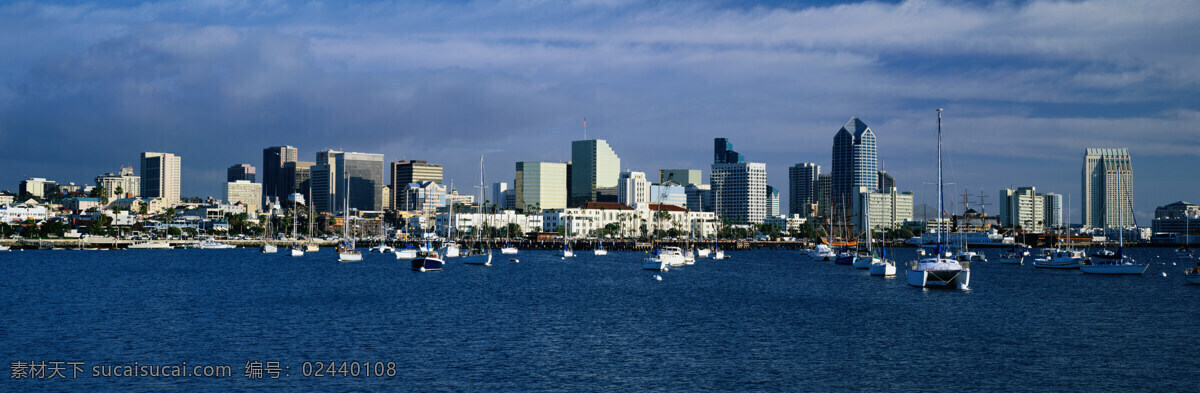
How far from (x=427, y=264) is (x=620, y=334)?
70.4 meters

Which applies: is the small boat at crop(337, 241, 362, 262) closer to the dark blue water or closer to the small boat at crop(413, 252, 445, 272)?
the small boat at crop(413, 252, 445, 272)

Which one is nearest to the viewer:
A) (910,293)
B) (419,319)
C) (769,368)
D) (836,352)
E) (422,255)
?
(769,368)

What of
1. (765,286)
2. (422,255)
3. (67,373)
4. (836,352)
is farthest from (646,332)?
(422,255)

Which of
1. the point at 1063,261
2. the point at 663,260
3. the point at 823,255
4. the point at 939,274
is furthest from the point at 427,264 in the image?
the point at 1063,261

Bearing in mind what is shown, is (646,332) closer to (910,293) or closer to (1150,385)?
(1150,385)

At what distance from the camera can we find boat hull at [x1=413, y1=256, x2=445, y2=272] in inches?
4727

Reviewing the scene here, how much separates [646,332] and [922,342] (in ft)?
49.8

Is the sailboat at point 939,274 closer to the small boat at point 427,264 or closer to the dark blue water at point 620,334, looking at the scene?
the dark blue water at point 620,334

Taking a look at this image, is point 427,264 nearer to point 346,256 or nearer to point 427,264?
point 427,264

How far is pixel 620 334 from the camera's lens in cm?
5369

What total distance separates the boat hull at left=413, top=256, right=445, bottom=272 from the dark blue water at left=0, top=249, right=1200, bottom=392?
26.8m

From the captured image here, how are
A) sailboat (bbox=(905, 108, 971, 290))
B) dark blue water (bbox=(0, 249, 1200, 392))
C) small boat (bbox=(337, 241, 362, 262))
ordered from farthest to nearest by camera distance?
small boat (bbox=(337, 241, 362, 262))
sailboat (bbox=(905, 108, 971, 290))
dark blue water (bbox=(0, 249, 1200, 392))

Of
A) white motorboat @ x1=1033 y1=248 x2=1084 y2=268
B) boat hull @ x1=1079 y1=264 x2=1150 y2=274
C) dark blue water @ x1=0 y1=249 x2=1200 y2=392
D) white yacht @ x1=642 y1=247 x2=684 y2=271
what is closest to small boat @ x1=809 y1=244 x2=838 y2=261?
white yacht @ x1=642 y1=247 x2=684 y2=271

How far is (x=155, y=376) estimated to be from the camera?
39.2m
